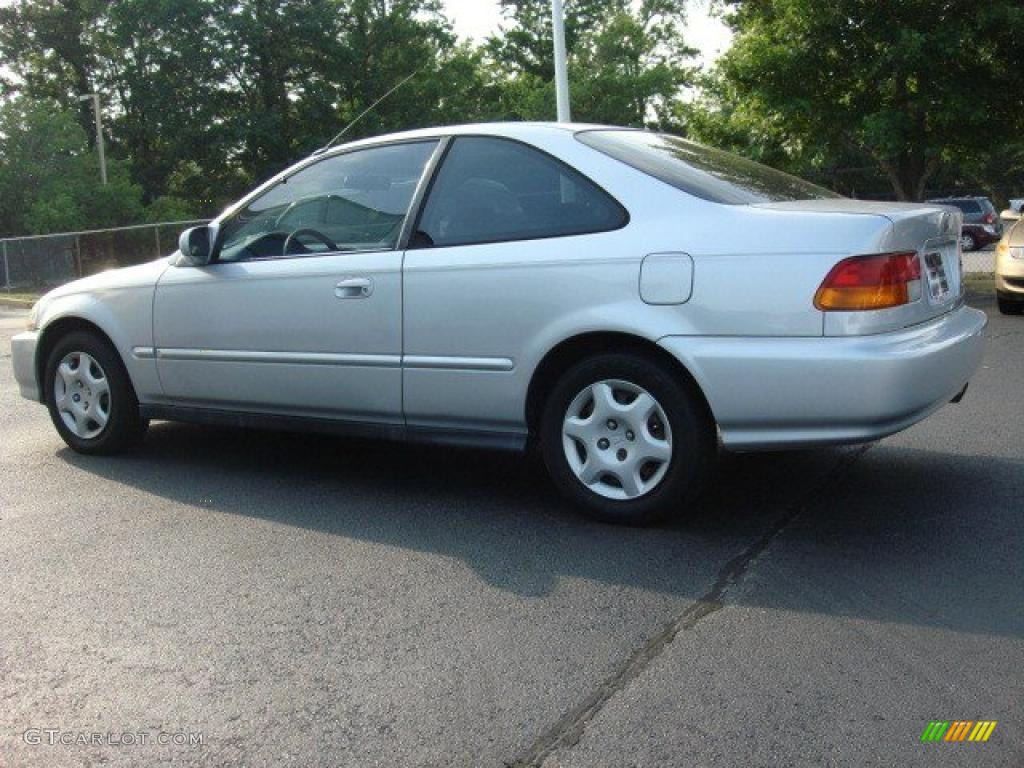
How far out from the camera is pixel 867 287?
13.3ft

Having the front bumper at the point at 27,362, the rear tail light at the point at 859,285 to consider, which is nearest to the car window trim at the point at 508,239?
the rear tail light at the point at 859,285

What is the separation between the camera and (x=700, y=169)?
4.78 metres

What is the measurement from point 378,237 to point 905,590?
103 inches

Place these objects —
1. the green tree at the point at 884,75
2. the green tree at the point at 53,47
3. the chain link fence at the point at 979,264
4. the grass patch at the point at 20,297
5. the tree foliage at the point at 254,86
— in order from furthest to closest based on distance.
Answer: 1. the green tree at the point at 53,47
2. the tree foliage at the point at 254,86
3. the grass patch at the point at 20,297
4. the chain link fence at the point at 979,264
5. the green tree at the point at 884,75

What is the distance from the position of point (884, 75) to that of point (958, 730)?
1472 cm

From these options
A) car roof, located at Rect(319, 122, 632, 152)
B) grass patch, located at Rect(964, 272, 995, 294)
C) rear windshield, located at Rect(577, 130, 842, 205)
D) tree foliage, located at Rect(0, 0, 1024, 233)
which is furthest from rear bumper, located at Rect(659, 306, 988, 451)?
tree foliage, located at Rect(0, 0, 1024, 233)

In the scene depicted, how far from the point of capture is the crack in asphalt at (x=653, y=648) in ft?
9.15

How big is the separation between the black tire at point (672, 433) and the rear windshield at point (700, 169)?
0.72 meters

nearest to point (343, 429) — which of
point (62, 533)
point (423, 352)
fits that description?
point (423, 352)

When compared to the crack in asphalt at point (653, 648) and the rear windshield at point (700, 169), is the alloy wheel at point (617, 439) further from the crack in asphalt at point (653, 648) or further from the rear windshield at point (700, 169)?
the rear windshield at point (700, 169)

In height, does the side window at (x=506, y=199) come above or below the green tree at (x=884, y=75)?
below

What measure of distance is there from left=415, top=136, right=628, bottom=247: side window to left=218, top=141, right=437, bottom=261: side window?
0.16 metres

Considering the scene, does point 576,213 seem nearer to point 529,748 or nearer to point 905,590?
point 905,590

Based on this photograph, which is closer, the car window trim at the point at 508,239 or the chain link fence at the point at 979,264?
the car window trim at the point at 508,239
